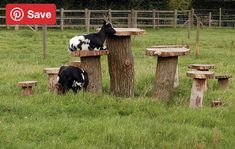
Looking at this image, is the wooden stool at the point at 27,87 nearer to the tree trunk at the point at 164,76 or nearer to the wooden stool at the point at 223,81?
the tree trunk at the point at 164,76

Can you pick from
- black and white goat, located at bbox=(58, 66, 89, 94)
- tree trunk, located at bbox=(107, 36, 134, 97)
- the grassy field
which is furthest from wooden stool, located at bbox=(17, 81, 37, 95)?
tree trunk, located at bbox=(107, 36, 134, 97)

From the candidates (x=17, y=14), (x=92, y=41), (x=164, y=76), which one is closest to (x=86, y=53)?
(x=92, y=41)

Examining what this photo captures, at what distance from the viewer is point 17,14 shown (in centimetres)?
1772

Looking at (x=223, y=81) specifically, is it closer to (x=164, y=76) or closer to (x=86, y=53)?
(x=164, y=76)

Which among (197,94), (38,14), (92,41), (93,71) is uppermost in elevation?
(38,14)

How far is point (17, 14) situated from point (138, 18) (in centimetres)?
2214

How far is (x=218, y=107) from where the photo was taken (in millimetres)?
9328

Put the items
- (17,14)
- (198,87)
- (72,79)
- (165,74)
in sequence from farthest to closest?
(17,14)
(165,74)
(198,87)
(72,79)

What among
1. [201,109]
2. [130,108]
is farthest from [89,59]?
[201,109]

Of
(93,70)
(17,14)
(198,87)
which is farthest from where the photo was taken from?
(17,14)

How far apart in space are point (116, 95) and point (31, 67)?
16.2 ft

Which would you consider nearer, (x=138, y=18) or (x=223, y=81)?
(x=223, y=81)

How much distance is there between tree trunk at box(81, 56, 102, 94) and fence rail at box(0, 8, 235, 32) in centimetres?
2486

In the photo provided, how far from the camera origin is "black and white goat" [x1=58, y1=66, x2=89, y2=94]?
9.55 m
